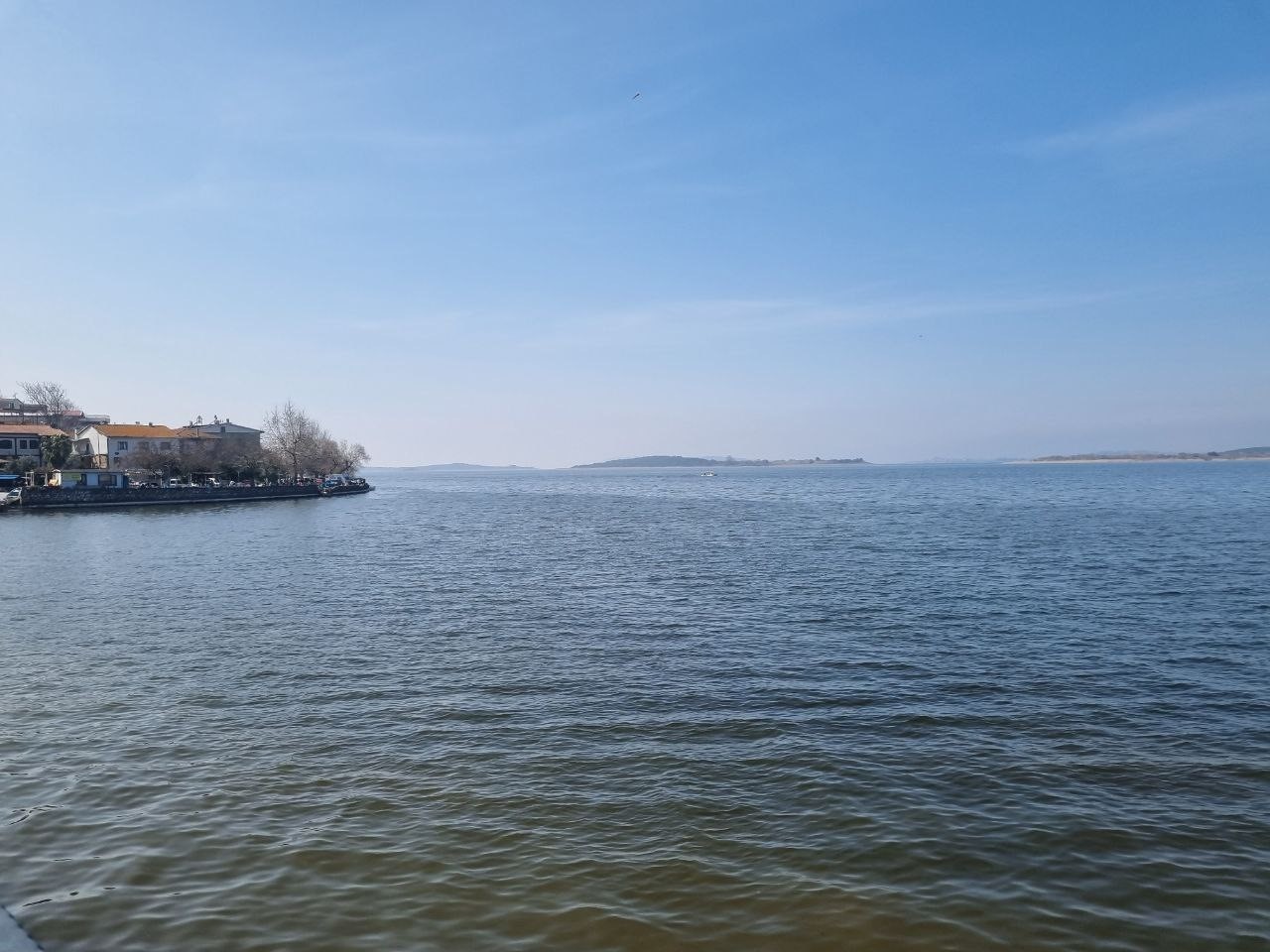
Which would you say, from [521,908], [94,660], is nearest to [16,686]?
[94,660]

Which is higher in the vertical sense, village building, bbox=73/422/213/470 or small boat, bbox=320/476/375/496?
village building, bbox=73/422/213/470

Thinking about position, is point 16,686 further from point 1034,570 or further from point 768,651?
point 1034,570

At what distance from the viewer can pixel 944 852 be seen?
10781 mm

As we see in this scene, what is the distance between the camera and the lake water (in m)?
9.48

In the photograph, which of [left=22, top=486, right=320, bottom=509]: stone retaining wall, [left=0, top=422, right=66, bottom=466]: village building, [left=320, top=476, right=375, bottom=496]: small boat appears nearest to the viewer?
[left=22, top=486, right=320, bottom=509]: stone retaining wall

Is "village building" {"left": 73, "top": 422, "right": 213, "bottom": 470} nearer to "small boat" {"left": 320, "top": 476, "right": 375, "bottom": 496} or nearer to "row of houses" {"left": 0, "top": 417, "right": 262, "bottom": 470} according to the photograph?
"row of houses" {"left": 0, "top": 417, "right": 262, "bottom": 470}

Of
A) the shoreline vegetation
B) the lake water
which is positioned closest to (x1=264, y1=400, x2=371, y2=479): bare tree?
the shoreline vegetation

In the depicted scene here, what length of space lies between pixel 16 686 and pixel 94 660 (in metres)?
2.56

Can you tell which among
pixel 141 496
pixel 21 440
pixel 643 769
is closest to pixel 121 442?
pixel 21 440

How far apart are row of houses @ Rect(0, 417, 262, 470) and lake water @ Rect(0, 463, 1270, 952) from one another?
101m

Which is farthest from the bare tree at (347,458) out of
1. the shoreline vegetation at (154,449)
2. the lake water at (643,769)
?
the lake water at (643,769)

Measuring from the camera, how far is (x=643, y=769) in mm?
13703

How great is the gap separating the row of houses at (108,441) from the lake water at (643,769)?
10111cm

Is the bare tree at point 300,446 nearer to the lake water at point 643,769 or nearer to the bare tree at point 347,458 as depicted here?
A: the bare tree at point 347,458
